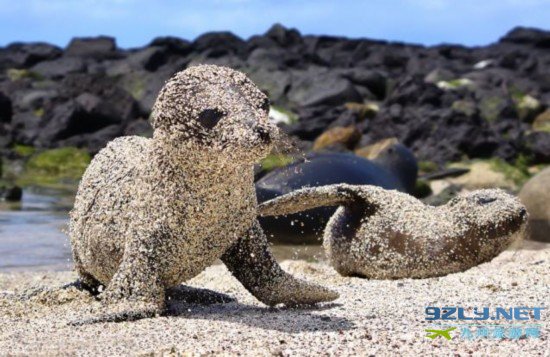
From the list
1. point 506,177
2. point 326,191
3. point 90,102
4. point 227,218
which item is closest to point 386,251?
point 326,191

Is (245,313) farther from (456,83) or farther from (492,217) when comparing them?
(456,83)

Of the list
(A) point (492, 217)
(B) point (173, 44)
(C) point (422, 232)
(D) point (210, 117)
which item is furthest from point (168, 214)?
(B) point (173, 44)

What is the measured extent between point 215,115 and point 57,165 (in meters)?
18.2

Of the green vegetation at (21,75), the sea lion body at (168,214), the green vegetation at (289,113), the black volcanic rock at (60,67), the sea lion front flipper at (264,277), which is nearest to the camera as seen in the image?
the sea lion body at (168,214)

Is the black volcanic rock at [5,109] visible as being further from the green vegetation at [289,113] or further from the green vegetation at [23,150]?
the green vegetation at [289,113]

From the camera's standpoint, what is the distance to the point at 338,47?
156 feet

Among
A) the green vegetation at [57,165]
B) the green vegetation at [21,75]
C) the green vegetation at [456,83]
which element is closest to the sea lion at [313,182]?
the green vegetation at [57,165]

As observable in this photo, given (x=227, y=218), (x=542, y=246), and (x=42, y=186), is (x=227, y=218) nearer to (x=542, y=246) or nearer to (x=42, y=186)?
(x=542, y=246)

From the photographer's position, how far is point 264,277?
506 centimetres

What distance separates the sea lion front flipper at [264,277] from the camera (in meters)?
5.03

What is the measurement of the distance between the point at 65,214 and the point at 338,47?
36012mm

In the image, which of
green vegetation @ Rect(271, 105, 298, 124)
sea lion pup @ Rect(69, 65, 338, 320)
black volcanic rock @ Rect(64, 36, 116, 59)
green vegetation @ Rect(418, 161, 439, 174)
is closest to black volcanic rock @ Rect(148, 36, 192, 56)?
black volcanic rock @ Rect(64, 36, 116, 59)

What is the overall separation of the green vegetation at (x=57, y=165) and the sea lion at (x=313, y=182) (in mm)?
11088

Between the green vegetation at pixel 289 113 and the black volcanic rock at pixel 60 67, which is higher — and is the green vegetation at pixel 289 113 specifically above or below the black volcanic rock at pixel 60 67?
below
